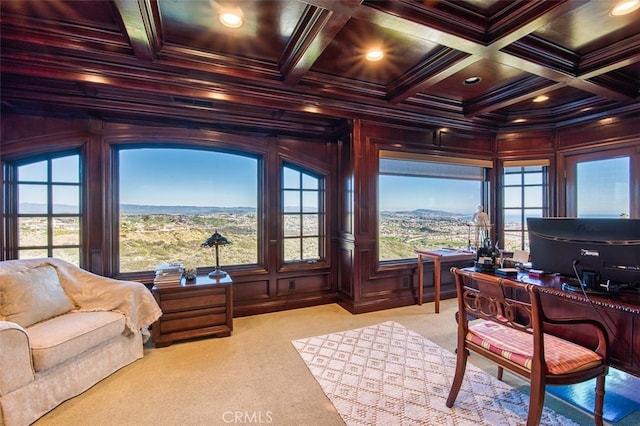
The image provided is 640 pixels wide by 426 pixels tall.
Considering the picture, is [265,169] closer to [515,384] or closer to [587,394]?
[515,384]

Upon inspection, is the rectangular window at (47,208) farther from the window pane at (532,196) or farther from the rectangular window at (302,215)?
the window pane at (532,196)

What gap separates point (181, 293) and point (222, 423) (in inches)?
55.3

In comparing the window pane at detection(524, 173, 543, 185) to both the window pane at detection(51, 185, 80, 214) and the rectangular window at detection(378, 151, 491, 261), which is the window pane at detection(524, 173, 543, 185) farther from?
the window pane at detection(51, 185, 80, 214)

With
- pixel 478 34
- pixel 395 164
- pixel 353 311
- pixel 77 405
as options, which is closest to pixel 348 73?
pixel 478 34

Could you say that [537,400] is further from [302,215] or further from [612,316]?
[302,215]

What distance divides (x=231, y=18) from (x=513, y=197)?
453cm

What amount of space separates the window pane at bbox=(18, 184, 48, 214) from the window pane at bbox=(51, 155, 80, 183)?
17cm

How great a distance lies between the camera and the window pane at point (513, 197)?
4.59 m

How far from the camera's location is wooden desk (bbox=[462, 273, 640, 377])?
1.58 meters

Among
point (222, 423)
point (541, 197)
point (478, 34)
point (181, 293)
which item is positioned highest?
point (478, 34)

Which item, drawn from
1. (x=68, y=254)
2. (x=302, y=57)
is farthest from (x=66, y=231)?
(x=302, y=57)

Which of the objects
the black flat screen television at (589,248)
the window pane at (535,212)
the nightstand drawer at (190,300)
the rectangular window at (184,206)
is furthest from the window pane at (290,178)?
the window pane at (535,212)

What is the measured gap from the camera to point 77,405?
78.6 inches

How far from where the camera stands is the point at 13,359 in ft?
5.76
